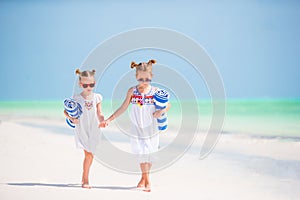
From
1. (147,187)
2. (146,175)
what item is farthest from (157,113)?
(147,187)

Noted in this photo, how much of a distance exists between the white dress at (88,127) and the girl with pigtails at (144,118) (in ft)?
0.36

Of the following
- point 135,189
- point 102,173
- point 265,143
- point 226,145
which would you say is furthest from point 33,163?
point 265,143

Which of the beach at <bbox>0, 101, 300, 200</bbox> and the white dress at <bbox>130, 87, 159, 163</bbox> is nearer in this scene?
the beach at <bbox>0, 101, 300, 200</bbox>

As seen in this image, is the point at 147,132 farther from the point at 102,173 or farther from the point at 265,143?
the point at 265,143

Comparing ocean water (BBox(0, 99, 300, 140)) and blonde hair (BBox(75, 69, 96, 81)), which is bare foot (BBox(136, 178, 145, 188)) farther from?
ocean water (BBox(0, 99, 300, 140))

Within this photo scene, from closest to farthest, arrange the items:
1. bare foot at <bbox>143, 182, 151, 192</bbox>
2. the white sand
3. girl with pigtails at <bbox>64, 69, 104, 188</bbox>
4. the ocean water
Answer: the white sand < bare foot at <bbox>143, 182, 151, 192</bbox> < girl with pigtails at <bbox>64, 69, 104, 188</bbox> < the ocean water

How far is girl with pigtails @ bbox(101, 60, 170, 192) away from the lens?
408 centimetres

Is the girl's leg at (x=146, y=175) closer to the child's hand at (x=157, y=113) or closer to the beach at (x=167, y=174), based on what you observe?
the beach at (x=167, y=174)

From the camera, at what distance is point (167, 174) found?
4750 millimetres

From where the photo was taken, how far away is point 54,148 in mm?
6270

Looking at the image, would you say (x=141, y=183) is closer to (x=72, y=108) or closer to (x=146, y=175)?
(x=146, y=175)

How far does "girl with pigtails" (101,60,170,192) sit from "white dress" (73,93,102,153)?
0.36 ft

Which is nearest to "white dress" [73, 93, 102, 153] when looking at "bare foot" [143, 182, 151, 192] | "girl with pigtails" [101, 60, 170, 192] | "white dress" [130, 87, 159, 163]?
"girl with pigtails" [101, 60, 170, 192]

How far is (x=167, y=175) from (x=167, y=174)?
1.9 inches
